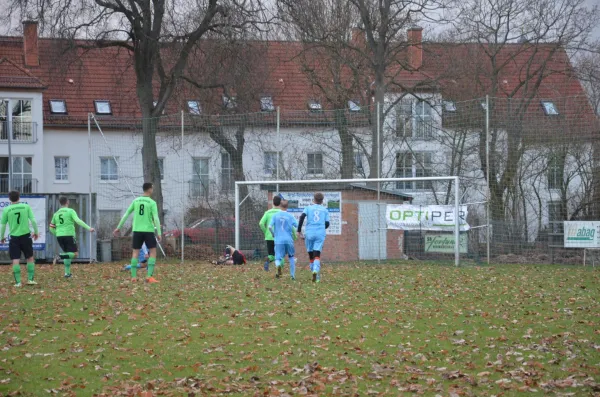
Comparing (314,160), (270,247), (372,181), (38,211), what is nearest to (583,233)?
(372,181)

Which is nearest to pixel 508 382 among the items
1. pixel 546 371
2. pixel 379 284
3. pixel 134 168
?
pixel 546 371

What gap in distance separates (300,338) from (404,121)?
17406 mm

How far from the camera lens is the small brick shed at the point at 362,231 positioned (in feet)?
90.2

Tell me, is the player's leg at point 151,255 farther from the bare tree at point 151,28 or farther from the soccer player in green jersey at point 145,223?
the bare tree at point 151,28

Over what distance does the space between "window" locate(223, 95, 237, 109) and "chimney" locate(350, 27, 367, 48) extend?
5226 millimetres

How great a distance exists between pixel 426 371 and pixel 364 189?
18448 mm

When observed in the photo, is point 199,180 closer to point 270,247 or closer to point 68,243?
point 270,247

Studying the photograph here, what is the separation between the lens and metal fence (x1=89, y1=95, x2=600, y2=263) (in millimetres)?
26484

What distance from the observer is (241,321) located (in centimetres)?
1331

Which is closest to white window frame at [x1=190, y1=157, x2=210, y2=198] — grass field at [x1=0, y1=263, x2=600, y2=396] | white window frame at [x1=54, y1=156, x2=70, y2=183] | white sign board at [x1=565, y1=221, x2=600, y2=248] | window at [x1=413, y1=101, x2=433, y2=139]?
window at [x1=413, y1=101, x2=433, y2=139]

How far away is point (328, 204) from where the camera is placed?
28.1 m

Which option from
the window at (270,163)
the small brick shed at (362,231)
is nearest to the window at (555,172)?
the small brick shed at (362,231)

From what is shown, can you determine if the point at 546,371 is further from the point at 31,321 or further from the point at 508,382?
the point at 31,321

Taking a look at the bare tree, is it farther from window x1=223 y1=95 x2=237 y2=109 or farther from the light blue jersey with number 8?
the light blue jersey with number 8
